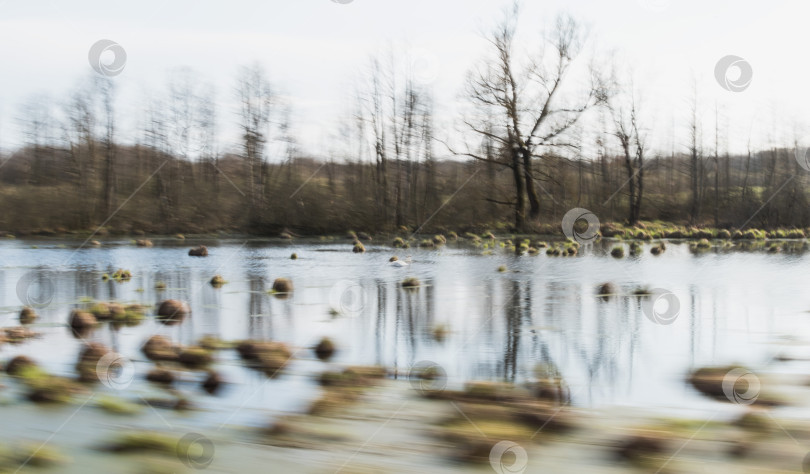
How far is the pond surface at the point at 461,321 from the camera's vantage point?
4.95m

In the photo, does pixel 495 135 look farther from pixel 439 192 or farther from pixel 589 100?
pixel 439 192

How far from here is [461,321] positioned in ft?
24.6

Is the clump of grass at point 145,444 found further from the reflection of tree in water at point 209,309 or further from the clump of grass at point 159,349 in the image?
the reflection of tree in water at point 209,309

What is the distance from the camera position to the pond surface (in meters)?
4.95

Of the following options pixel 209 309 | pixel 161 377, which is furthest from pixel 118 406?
pixel 209 309

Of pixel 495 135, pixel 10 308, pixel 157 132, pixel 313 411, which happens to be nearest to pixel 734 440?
pixel 313 411

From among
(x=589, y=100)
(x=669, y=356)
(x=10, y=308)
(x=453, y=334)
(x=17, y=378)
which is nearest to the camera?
(x=17, y=378)

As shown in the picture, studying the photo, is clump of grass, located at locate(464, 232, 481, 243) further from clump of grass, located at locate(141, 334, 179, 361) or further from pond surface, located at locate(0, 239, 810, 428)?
clump of grass, located at locate(141, 334, 179, 361)

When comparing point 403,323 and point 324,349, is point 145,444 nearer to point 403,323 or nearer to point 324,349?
point 324,349

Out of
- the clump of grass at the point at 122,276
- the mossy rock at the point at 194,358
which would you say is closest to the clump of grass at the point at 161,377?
the mossy rock at the point at 194,358

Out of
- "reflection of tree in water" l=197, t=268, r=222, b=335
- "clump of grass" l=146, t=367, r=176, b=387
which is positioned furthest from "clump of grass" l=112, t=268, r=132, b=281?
"clump of grass" l=146, t=367, r=176, b=387

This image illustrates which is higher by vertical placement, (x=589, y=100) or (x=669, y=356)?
(x=589, y=100)

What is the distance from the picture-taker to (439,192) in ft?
127

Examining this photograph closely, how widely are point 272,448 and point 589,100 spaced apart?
26.4 m
